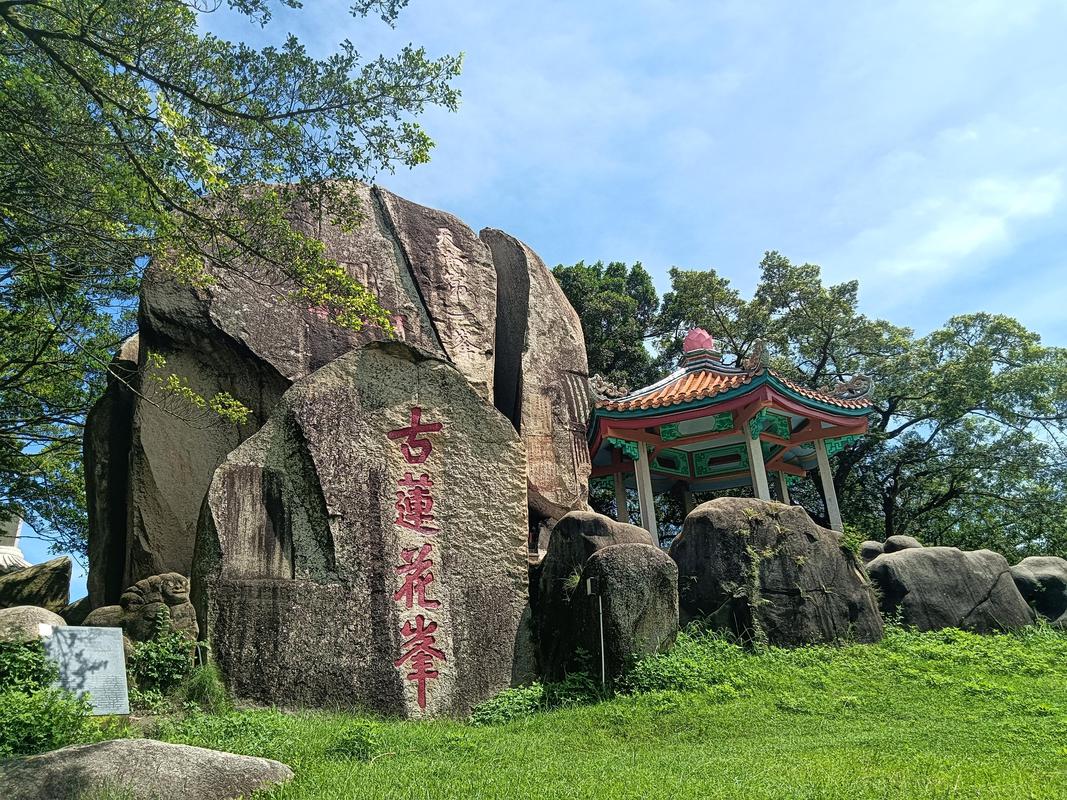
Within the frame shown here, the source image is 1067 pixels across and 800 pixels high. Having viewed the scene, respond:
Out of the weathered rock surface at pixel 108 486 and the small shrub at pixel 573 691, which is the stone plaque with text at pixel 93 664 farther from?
the weathered rock surface at pixel 108 486

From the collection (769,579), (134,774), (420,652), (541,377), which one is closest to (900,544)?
(769,579)

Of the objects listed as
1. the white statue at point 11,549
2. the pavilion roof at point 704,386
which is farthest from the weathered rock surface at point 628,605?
the white statue at point 11,549

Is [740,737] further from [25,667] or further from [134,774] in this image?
[25,667]

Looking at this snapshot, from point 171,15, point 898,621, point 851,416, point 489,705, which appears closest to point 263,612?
point 489,705

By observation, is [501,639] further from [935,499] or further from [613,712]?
[935,499]

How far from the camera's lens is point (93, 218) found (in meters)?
7.71

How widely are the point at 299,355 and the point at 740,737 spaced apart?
6889 millimetres

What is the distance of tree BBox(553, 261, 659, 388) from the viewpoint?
2097 cm

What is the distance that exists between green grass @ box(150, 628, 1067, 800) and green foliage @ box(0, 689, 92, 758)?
2.18ft

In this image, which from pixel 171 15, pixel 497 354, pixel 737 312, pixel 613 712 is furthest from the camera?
pixel 737 312

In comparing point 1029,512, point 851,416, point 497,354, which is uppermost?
point 497,354

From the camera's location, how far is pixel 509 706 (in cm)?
754

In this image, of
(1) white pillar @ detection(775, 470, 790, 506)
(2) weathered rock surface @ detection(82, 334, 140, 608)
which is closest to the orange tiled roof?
(1) white pillar @ detection(775, 470, 790, 506)

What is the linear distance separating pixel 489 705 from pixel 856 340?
1588 cm
